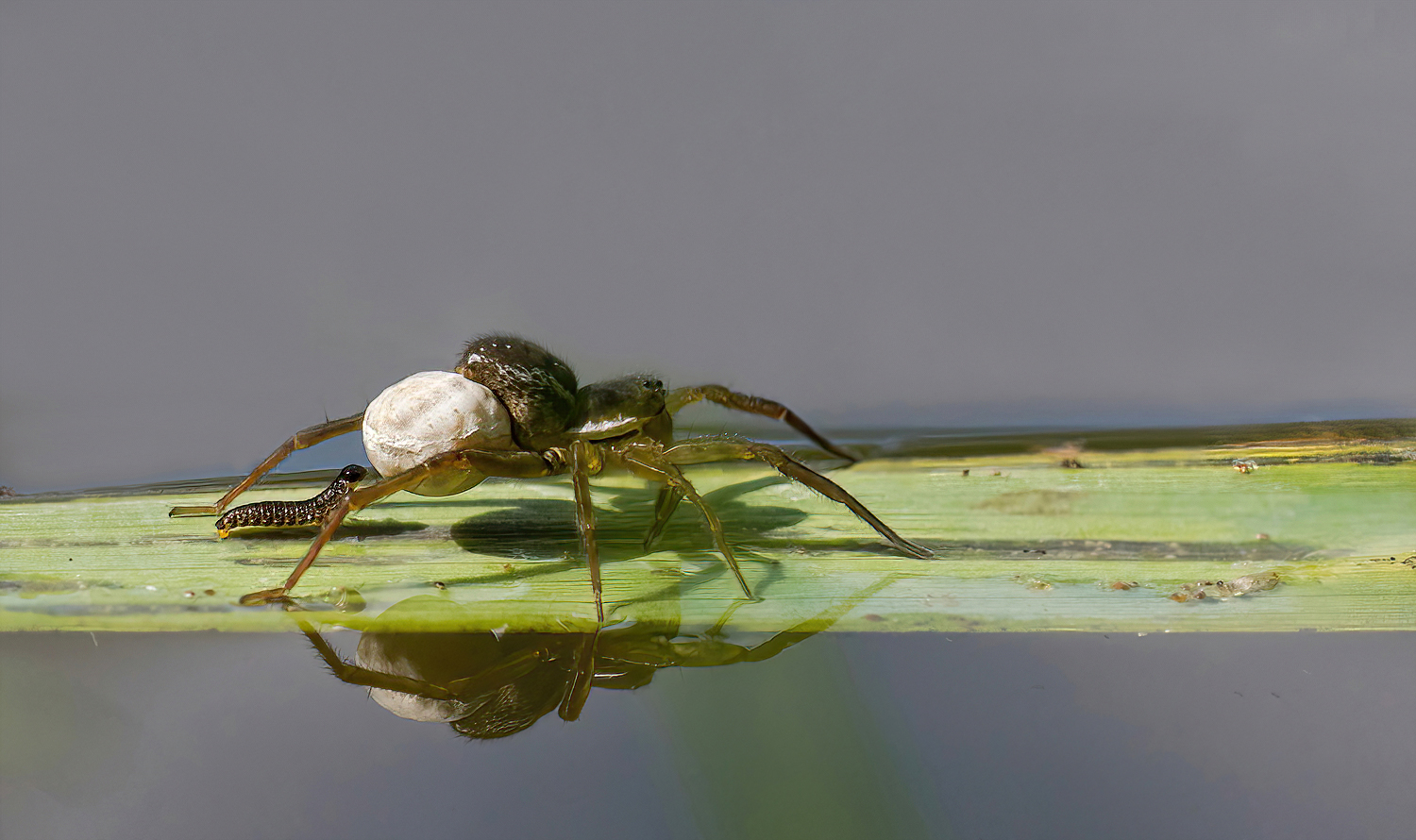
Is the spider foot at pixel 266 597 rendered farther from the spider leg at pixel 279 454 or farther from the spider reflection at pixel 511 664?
the spider leg at pixel 279 454

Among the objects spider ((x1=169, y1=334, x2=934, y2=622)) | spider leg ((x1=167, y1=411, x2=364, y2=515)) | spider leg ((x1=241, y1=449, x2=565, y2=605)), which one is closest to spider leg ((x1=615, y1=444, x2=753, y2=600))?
spider ((x1=169, y1=334, x2=934, y2=622))

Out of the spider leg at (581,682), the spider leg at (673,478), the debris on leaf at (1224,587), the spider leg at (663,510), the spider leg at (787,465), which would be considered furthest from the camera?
the spider leg at (663,510)

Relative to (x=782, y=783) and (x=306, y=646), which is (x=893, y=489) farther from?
(x=306, y=646)

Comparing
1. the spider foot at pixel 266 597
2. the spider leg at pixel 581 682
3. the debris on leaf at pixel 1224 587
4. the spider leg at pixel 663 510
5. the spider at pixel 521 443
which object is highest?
the spider at pixel 521 443

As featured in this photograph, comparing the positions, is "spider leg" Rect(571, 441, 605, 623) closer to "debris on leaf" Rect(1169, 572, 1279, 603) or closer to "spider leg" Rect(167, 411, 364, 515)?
"spider leg" Rect(167, 411, 364, 515)

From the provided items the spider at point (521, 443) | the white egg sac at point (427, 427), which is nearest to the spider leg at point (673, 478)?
the spider at point (521, 443)

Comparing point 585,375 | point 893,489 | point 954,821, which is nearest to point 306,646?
point 954,821
